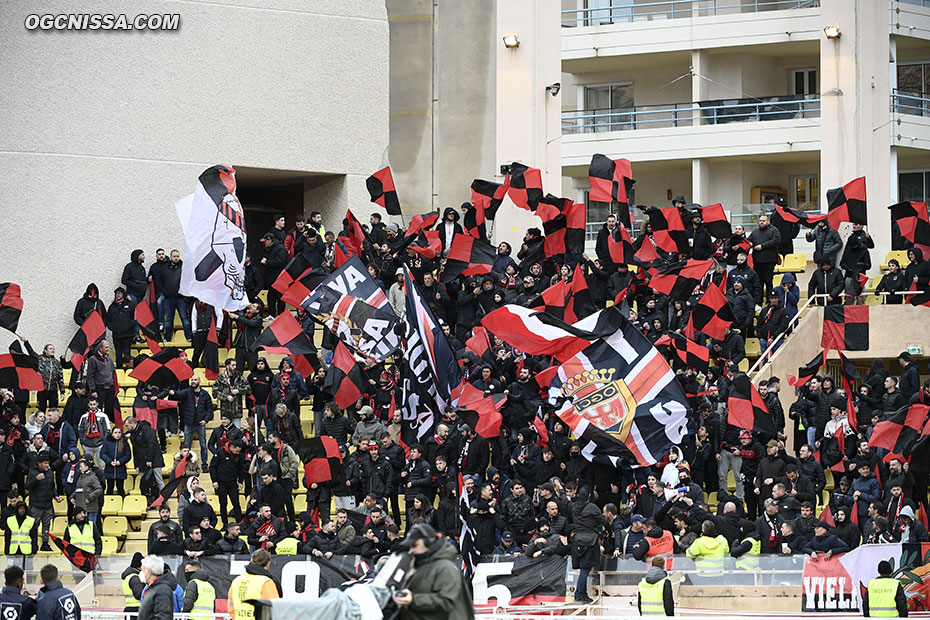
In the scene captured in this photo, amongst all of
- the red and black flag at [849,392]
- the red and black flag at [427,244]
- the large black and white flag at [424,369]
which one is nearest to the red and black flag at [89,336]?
the red and black flag at [427,244]

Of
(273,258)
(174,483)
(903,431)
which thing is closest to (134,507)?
(174,483)

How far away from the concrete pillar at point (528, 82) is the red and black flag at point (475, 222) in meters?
10.3

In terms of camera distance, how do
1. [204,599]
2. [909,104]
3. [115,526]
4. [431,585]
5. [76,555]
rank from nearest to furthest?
[431,585]
[204,599]
[76,555]
[115,526]
[909,104]

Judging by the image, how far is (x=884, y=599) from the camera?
19422mm

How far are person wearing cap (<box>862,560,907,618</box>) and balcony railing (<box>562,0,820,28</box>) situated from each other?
87.4 feet

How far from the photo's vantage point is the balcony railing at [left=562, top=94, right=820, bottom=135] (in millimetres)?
43406

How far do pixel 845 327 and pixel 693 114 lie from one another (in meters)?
17.6

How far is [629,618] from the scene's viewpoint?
18.4 meters

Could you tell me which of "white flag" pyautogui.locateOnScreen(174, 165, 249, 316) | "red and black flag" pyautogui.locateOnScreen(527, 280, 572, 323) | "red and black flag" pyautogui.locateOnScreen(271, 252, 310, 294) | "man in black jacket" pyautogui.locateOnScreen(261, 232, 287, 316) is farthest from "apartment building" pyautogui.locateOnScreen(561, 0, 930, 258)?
"white flag" pyautogui.locateOnScreen(174, 165, 249, 316)

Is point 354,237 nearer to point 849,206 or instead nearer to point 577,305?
point 577,305

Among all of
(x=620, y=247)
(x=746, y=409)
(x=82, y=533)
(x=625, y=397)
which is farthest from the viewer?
(x=620, y=247)

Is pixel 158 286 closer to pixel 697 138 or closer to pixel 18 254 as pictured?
pixel 18 254

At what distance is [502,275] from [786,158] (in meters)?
16.5

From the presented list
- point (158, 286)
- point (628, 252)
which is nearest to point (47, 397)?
point (158, 286)
